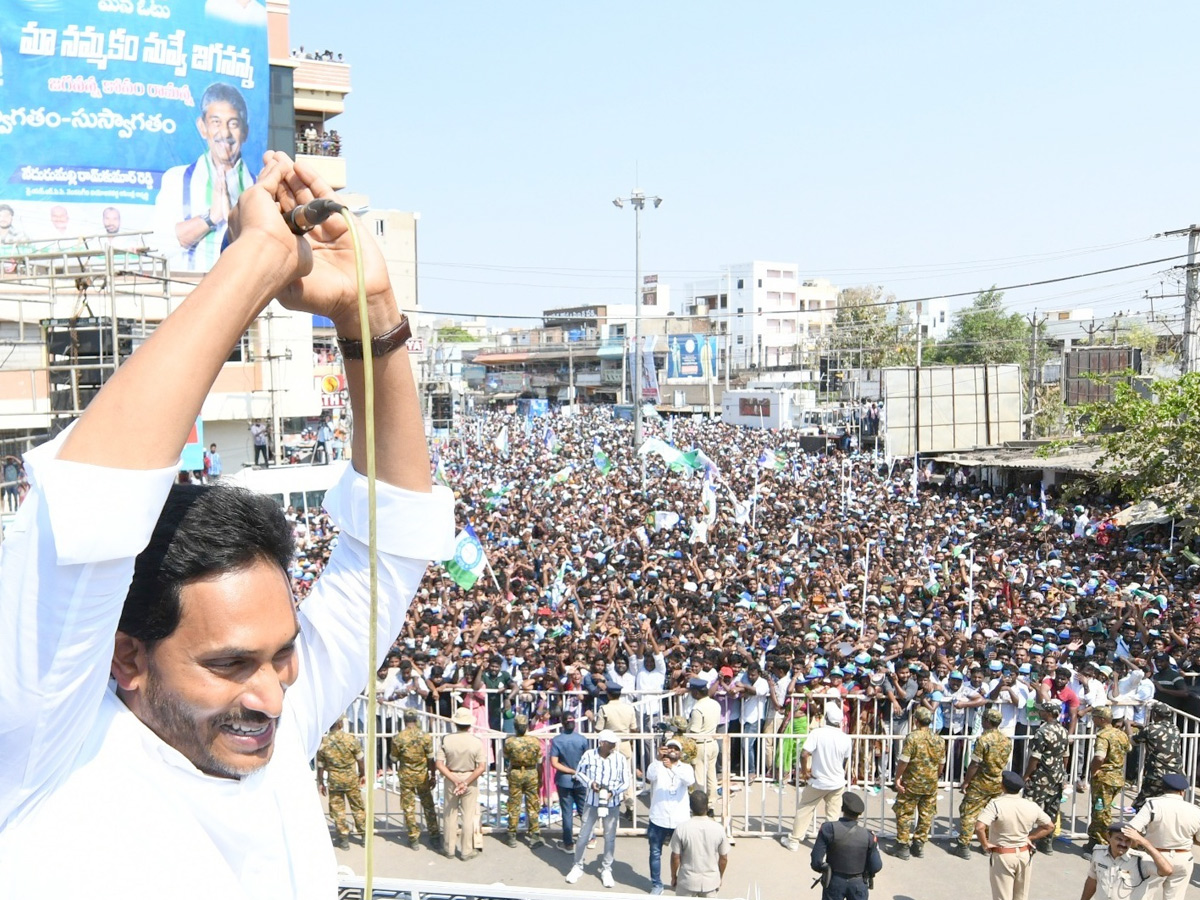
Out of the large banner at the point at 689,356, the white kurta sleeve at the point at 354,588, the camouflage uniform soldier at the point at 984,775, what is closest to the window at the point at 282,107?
the large banner at the point at 689,356

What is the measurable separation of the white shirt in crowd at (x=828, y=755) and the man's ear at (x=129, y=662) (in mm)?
6993

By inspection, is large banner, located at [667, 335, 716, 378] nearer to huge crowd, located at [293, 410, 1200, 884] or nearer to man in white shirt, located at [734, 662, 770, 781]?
huge crowd, located at [293, 410, 1200, 884]

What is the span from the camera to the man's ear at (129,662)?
1.35 metres

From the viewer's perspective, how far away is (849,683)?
9500 mm

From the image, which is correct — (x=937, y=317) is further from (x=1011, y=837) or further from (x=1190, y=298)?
(x=1011, y=837)

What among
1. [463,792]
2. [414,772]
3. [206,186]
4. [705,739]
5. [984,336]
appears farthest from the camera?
[984,336]

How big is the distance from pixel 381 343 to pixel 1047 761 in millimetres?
7578

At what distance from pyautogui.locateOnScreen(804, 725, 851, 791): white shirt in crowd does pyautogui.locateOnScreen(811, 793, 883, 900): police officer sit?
1327mm

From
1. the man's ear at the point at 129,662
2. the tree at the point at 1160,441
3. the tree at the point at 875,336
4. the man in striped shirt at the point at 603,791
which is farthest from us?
the tree at the point at 875,336

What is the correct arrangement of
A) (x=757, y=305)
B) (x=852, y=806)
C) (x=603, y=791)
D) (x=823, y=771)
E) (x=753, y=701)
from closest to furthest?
(x=852, y=806) → (x=603, y=791) → (x=823, y=771) → (x=753, y=701) → (x=757, y=305)

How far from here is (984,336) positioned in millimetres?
65938

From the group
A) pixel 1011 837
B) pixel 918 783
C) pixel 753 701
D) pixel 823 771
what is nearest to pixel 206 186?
pixel 753 701

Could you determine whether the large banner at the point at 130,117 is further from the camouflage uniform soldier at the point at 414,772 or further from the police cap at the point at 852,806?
the police cap at the point at 852,806

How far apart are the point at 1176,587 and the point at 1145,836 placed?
8.69 metres
